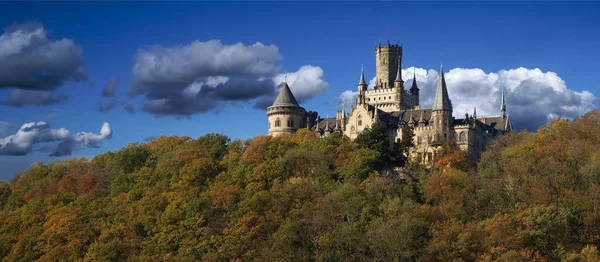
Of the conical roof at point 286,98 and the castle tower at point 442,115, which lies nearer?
the castle tower at point 442,115

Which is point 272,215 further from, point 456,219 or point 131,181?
point 131,181

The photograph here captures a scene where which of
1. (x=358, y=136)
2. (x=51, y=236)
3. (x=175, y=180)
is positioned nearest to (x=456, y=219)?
(x=358, y=136)

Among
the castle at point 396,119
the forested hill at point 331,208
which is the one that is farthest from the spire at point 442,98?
the forested hill at point 331,208

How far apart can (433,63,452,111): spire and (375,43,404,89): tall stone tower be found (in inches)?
896

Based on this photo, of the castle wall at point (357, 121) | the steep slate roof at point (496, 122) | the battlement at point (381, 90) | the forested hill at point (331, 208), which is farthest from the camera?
the battlement at point (381, 90)

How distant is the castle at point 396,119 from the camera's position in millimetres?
85875

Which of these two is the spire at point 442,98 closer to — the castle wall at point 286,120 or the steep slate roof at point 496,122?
the steep slate roof at point 496,122

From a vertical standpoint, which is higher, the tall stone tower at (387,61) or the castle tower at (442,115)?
the tall stone tower at (387,61)

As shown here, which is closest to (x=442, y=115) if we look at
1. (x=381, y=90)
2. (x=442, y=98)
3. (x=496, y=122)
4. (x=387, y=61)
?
(x=442, y=98)

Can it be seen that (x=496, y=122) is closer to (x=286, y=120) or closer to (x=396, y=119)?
(x=396, y=119)

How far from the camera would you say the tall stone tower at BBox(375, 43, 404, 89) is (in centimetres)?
11112

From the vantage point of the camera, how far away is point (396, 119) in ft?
300

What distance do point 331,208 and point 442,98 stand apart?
20605 mm

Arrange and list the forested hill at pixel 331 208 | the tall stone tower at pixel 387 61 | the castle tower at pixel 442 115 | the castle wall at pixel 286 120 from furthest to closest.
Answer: the tall stone tower at pixel 387 61 → the castle wall at pixel 286 120 → the castle tower at pixel 442 115 → the forested hill at pixel 331 208
